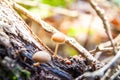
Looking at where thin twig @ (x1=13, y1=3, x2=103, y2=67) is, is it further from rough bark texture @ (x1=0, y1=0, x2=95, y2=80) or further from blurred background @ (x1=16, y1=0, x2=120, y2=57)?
blurred background @ (x1=16, y1=0, x2=120, y2=57)

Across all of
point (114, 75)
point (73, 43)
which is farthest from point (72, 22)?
point (114, 75)

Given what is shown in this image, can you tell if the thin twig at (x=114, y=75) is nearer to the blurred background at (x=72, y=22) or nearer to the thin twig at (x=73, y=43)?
the thin twig at (x=73, y=43)

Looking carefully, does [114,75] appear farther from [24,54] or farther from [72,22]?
[72,22]

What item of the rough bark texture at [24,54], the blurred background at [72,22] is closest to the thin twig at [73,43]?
the rough bark texture at [24,54]

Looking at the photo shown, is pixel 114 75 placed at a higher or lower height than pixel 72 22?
lower

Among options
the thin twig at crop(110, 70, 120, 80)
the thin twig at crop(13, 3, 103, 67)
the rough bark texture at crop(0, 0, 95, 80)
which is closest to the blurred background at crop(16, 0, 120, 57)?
the thin twig at crop(13, 3, 103, 67)

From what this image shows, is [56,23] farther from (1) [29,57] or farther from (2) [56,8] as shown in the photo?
(1) [29,57]
